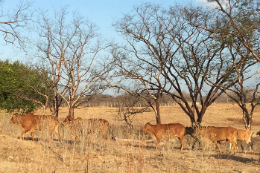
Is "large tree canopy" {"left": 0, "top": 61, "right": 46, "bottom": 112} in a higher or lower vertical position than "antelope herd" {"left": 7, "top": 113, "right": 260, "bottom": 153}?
higher

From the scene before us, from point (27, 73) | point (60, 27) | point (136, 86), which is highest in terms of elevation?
point (60, 27)

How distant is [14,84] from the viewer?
22.3 metres

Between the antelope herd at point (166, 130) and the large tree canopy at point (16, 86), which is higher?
the large tree canopy at point (16, 86)

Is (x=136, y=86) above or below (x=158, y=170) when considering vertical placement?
above

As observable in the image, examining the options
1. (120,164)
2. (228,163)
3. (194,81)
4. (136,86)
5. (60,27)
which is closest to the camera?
(120,164)

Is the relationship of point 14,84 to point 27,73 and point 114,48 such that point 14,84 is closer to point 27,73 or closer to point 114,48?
point 27,73

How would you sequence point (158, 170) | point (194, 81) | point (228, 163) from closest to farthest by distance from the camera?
point (158, 170) < point (228, 163) < point (194, 81)

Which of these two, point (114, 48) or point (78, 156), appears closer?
point (78, 156)

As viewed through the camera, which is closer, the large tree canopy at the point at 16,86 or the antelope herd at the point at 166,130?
the antelope herd at the point at 166,130

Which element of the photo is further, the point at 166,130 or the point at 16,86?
the point at 16,86

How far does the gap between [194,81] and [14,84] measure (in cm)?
1342

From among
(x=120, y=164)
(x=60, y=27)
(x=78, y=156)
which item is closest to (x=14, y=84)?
(x=60, y=27)

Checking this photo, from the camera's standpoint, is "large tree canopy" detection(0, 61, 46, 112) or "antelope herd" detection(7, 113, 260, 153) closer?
"antelope herd" detection(7, 113, 260, 153)

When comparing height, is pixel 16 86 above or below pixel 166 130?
above
